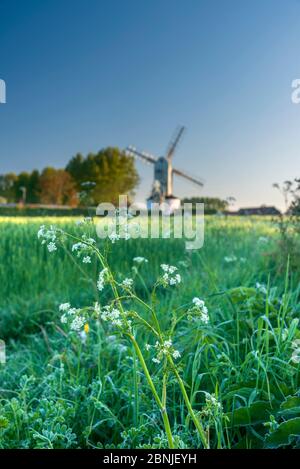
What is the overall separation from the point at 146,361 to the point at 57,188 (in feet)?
3.28

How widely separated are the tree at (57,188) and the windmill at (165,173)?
0.33 m

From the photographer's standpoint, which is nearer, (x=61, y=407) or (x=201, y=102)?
(x=61, y=407)

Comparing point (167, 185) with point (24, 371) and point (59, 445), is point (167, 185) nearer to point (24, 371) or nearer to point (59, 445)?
point (24, 371)

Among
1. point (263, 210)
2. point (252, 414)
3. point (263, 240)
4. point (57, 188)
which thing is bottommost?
point (252, 414)

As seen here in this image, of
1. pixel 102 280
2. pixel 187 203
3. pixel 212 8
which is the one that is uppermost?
pixel 212 8

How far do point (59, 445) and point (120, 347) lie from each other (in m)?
0.55

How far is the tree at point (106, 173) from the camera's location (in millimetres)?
2259


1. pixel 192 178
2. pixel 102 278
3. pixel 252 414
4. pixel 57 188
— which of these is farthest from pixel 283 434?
pixel 57 188

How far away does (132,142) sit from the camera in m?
2.07

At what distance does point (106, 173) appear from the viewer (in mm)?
2525

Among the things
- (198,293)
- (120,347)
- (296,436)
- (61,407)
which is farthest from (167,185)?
(296,436)

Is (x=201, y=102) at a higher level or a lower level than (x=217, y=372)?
higher

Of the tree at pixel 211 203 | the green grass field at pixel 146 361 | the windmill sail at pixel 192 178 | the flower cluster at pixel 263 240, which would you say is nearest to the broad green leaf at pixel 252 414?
the green grass field at pixel 146 361

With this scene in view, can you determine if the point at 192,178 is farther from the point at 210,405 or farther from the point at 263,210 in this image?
the point at 210,405
